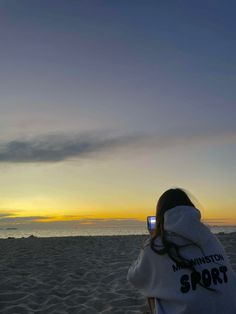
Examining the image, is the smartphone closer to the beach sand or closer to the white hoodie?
the white hoodie

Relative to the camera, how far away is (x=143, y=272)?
370 cm

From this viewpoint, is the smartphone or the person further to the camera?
the smartphone

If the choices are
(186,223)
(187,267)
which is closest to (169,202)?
(186,223)

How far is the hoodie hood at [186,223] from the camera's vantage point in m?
3.46

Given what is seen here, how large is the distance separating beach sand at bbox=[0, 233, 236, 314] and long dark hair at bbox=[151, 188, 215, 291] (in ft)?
8.45

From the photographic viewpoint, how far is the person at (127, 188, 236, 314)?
11.1 ft

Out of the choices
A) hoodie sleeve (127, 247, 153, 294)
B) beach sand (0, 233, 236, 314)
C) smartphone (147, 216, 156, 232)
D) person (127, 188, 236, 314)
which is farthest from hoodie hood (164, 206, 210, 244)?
beach sand (0, 233, 236, 314)

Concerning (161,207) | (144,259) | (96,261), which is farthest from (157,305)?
(96,261)

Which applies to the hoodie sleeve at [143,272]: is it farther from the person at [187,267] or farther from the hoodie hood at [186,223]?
the hoodie hood at [186,223]

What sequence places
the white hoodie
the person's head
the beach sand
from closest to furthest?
1. the white hoodie
2. the person's head
3. the beach sand

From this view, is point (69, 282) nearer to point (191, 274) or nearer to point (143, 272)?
point (143, 272)

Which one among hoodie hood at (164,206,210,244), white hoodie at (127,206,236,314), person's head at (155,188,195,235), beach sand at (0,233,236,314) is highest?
person's head at (155,188,195,235)

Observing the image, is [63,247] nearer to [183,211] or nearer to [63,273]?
[63,273]

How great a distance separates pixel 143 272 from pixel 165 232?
1.50 ft
